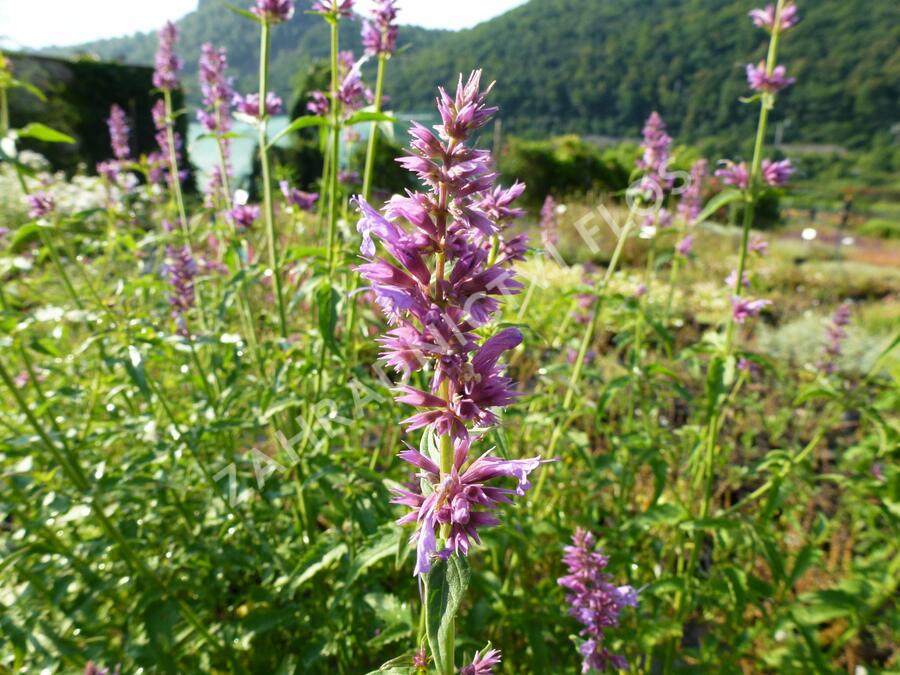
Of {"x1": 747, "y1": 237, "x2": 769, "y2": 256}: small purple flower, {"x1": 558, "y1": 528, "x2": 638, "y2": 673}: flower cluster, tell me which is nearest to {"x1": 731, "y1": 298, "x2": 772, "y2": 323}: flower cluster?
{"x1": 747, "y1": 237, "x2": 769, "y2": 256}: small purple flower

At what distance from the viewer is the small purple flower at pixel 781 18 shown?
2.99 metres

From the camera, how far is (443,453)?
133 cm

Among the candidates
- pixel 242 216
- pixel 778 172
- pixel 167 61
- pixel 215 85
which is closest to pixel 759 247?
pixel 778 172

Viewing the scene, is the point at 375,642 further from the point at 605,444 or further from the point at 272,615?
the point at 605,444

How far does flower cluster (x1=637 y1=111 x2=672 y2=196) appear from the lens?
3762mm

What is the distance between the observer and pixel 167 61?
4.23 m

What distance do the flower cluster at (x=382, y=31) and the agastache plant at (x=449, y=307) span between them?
1965 mm

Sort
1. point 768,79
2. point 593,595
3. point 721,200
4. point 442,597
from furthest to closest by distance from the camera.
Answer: point 768,79, point 721,200, point 593,595, point 442,597

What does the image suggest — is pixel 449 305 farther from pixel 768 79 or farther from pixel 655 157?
pixel 655 157

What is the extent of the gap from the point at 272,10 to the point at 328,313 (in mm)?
1835

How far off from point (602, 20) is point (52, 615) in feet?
271

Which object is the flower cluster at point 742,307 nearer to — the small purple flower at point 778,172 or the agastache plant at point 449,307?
the small purple flower at point 778,172

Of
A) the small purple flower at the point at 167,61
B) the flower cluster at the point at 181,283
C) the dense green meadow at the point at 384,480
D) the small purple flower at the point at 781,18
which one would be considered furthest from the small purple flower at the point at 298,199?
the small purple flower at the point at 781,18

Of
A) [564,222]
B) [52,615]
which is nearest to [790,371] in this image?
[52,615]
